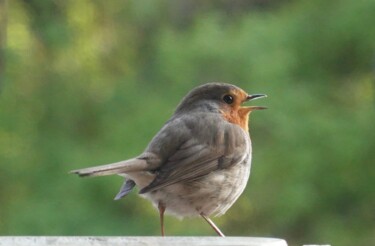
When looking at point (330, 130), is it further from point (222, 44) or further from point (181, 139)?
point (181, 139)

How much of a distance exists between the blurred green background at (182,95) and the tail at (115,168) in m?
3.78

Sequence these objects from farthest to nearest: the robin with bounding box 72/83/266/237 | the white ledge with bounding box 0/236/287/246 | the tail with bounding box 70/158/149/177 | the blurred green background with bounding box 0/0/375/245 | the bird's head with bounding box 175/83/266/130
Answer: the blurred green background with bounding box 0/0/375/245, the bird's head with bounding box 175/83/266/130, the robin with bounding box 72/83/266/237, the tail with bounding box 70/158/149/177, the white ledge with bounding box 0/236/287/246

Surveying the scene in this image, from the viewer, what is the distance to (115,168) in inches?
213

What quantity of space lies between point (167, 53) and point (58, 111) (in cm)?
150

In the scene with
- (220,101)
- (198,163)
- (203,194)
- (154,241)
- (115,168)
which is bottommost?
(203,194)

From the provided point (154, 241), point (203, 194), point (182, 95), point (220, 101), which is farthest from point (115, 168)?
point (182, 95)

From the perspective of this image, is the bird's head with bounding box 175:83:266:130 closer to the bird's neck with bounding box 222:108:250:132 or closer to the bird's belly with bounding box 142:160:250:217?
the bird's neck with bounding box 222:108:250:132

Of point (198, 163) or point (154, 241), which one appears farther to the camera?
point (198, 163)

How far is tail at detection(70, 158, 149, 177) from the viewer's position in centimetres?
498

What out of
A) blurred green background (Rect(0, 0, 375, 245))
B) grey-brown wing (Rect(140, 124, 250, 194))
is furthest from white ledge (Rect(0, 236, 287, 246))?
blurred green background (Rect(0, 0, 375, 245))

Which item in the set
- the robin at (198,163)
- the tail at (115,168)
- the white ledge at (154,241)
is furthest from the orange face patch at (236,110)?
the white ledge at (154,241)

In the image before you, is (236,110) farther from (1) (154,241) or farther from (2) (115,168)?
(1) (154,241)

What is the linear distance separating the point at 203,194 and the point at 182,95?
412 cm

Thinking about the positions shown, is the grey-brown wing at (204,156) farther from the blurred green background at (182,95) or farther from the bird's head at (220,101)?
the blurred green background at (182,95)
